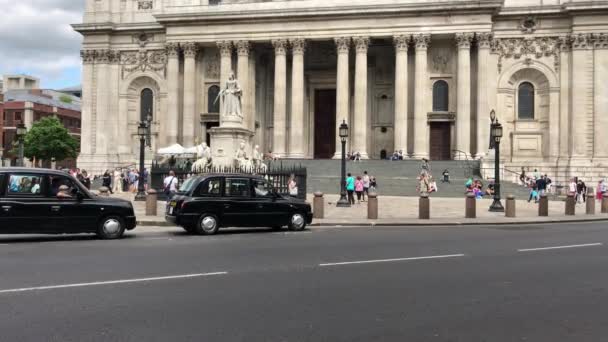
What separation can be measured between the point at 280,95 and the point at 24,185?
33825 mm

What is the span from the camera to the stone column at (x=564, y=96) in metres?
44.5

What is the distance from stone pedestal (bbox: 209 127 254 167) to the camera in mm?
28062

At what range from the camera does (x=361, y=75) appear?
148 ft

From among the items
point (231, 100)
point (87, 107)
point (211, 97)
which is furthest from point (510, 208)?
point (87, 107)

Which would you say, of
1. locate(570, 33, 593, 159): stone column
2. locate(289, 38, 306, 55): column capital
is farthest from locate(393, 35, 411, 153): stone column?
locate(570, 33, 593, 159): stone column

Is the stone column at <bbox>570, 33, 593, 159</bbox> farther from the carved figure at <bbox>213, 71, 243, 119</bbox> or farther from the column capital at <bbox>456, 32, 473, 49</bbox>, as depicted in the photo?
the carved figure at <bbox>213, 71, 243, 119</bbox>

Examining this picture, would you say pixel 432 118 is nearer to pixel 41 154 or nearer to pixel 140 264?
pixel 140 264

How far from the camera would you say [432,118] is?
46.0 m

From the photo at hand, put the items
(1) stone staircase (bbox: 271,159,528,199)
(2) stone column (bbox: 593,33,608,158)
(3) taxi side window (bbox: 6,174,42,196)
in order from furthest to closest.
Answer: (2) stone column (bbox: 593,33,608,158) < (1) stone staircase (bbox: 271,159,528,199) < (3) taxi side window (bbox: 6,174,42,196)

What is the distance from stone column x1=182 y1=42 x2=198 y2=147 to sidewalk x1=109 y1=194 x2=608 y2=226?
2175cm

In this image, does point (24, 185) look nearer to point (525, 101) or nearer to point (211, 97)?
point (211, 97)

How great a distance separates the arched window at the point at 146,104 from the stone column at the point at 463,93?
87.0 feet

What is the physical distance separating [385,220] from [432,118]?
27.1 meters

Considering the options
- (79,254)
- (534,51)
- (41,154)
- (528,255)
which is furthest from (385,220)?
(41,154)
